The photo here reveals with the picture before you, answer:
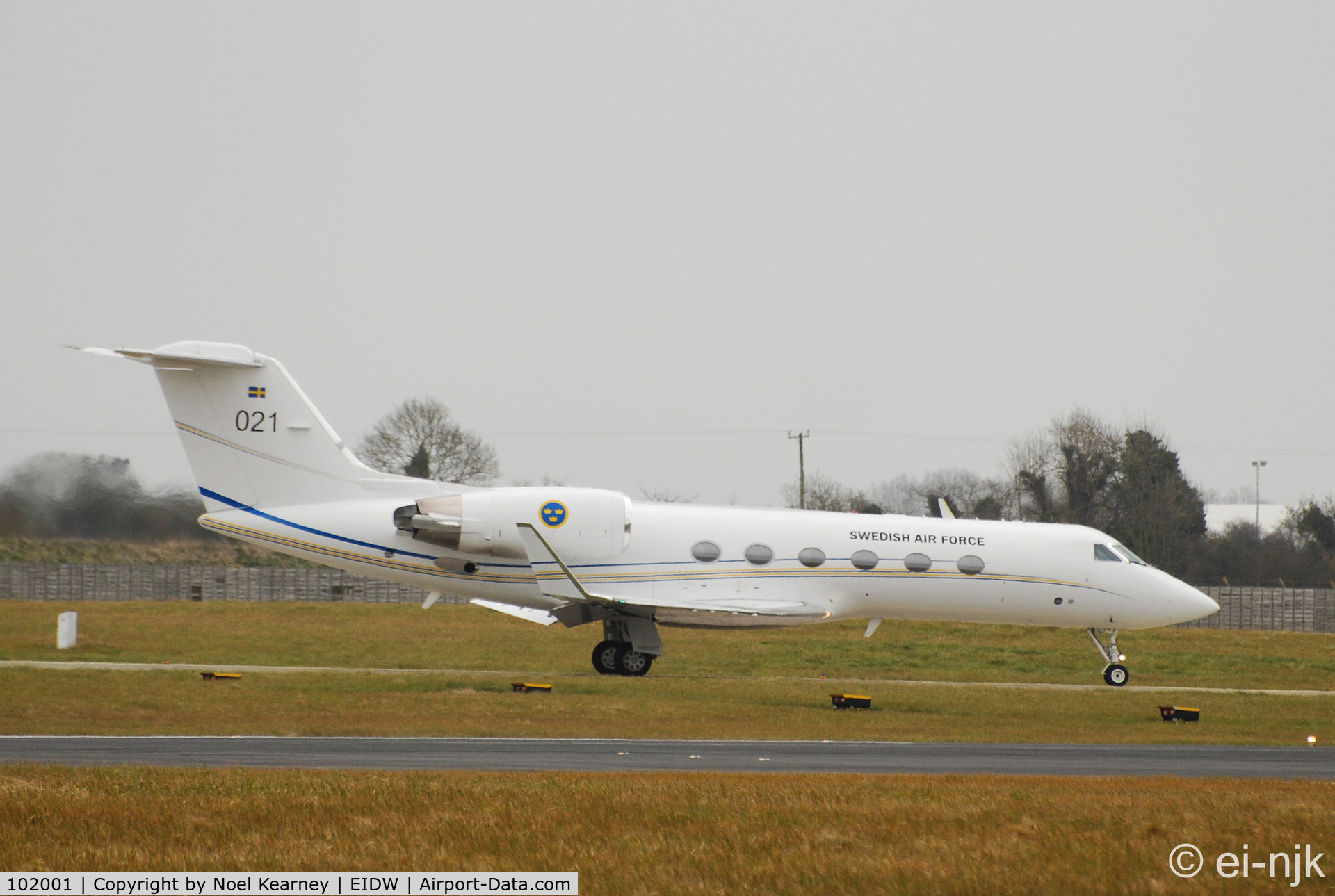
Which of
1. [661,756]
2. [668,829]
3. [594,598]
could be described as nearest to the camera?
[668,829]

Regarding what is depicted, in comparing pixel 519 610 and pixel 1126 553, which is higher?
pixel 1126 553

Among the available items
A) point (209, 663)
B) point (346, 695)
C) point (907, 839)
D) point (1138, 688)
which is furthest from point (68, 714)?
point (1138, 688)

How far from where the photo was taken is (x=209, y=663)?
29750 mm

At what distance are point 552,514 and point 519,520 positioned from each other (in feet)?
2.05

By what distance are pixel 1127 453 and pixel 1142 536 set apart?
541 centimetres

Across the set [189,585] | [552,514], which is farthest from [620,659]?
[189,585]

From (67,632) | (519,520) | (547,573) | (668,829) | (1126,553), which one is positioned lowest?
(67,632)

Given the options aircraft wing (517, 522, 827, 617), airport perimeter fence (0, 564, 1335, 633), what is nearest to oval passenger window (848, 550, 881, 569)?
aircraft wing (517, 522, 827, 617)

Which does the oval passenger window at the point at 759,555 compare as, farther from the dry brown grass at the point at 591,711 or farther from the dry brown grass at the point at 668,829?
the dry brown grass at the point at 668,829

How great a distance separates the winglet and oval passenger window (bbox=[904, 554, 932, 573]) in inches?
244

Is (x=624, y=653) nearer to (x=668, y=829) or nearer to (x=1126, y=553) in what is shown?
(x=1126, y=553)

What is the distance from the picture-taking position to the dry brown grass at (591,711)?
19.0 meters

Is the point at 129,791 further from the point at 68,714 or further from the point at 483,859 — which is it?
the point at 68,714

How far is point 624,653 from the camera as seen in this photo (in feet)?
83.3
